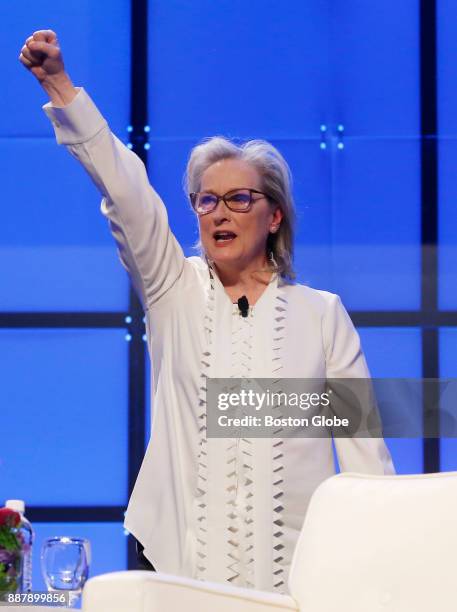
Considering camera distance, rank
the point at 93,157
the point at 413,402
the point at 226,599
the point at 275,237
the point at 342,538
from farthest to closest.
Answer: the point at 413,402
the point at 275,237
the point at 93,157
the point at 342,538
the point at 226,599

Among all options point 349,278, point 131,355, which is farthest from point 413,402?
point 131,355

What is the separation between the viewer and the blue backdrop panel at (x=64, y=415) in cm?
374

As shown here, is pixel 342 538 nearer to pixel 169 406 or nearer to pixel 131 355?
pixel 169 406

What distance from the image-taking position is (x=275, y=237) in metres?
2.67

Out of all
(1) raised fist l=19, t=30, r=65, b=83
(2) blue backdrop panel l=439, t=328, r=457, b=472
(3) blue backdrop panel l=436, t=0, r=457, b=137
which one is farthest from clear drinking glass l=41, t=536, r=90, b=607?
(3) blue backdrop panel l=436, t=0, r=457, b=137

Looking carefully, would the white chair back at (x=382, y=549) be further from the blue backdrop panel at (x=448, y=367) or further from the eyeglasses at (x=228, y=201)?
the blue backdrop panel at (x=448, y=367)

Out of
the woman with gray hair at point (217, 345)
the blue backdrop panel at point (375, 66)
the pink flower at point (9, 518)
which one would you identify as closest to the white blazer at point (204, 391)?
the woman with gray hair at point (217, 345)

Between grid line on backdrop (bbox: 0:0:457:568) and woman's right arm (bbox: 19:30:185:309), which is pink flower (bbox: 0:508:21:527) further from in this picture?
grid line on backdrop (bbox: 0:0:457:568)

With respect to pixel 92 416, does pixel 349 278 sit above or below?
above

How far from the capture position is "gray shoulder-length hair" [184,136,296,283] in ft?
8.57

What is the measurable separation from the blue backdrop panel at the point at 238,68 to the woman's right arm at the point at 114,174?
1.34 meters

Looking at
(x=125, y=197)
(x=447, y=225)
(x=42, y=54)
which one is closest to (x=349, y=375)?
(x=125, y=197)

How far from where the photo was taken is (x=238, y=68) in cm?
378

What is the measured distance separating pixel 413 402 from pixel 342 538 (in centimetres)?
179
